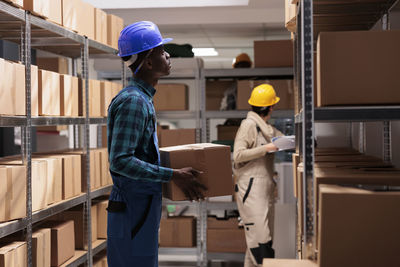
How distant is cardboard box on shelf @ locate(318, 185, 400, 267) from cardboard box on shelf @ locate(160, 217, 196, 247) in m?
4.14

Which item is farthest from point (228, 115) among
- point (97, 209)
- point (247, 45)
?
point (247, 45)

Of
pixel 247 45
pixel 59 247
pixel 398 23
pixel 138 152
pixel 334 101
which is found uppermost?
pixel 247 45

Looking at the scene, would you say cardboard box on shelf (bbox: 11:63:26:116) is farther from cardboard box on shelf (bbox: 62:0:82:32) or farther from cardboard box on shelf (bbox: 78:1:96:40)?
cardboard box on shelf (bbox: 78:1:96:40)

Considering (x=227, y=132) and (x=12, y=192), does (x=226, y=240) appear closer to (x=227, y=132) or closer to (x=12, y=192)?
(x=227, y=132)

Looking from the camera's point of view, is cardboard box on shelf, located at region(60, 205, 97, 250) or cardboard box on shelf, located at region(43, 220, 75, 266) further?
cardboard box on shelf, located at region(60, 205, 97, 250)

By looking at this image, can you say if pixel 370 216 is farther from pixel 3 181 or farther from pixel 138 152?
pixel 3 181

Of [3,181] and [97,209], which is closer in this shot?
[3,181]

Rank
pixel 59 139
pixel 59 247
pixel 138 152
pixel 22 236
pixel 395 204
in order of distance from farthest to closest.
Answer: pixel 59 139 → pixel 59 247 → pixel 22 236 → pixel 138 152 → pixel 395 204

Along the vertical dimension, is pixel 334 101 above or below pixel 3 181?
above

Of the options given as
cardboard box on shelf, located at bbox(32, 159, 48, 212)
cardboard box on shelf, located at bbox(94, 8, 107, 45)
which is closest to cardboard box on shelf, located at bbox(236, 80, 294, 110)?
cardboard box on shelf, located at bbox(94, 8, 107, 45)

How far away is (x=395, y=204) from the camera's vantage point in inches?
61.1

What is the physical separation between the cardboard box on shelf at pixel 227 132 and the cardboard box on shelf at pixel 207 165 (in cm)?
323

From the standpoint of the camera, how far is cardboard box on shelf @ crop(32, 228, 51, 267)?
10.1 ft

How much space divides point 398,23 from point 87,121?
252 cm
